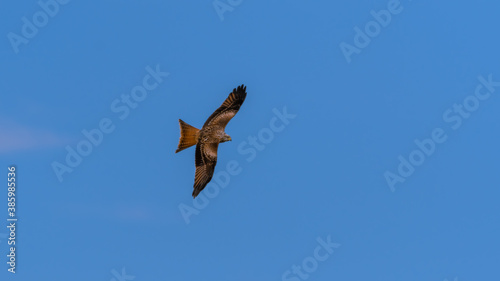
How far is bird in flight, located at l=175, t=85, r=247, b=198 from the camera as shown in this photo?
2066 cm

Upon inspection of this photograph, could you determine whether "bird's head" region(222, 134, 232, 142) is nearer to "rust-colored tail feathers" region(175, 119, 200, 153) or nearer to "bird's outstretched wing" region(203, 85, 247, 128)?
"bird's outstretched wing" region(203, 85, 247, 128)

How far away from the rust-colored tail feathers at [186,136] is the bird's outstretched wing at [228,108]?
764mm

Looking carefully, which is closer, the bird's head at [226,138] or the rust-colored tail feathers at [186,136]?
the rust-colored tail feathers at [186,136]

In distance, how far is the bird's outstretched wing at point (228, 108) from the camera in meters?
20.9

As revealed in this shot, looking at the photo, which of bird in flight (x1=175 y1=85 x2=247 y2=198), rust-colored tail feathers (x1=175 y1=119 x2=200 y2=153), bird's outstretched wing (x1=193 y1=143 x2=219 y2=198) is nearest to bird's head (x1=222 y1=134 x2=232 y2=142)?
bird in flight (x1=175 y1=85 x2=247 y2=198)

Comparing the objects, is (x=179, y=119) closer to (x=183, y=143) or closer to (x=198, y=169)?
(x=183, y=143)

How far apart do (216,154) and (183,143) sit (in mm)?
1676

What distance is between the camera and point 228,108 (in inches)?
837

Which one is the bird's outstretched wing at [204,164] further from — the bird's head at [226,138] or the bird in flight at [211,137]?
the bird's head at [226,138]

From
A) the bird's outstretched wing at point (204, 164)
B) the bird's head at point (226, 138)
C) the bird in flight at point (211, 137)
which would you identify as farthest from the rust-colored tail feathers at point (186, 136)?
the bird's head at point (226, 138)

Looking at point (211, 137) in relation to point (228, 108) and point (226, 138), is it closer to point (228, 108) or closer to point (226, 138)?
point (226, 138)

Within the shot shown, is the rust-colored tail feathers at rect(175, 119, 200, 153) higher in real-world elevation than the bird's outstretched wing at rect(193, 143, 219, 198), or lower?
higher

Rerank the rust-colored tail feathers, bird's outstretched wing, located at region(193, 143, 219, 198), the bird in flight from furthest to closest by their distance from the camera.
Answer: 1. bird's outstretched wing, located at region(193, 143, 219, 198)
2. the bird in flight
3. the rust-colored tail feathers

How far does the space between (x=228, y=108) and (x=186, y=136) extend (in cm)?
217
